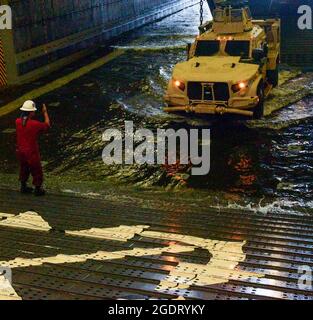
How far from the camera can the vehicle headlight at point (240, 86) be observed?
12359mm

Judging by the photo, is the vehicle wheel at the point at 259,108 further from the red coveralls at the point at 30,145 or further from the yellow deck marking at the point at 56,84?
the yellow deck marking at the point at 56,84

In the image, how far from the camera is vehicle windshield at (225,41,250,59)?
13938 mm

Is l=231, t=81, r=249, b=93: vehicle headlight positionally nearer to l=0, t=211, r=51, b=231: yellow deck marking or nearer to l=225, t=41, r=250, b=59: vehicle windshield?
l=225, t=41, r=250, b=59: vehicle windshield

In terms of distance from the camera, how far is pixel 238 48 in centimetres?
1404

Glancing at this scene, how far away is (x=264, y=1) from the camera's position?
21.6 metres

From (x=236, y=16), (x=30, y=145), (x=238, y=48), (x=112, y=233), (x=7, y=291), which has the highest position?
(x=236, y=16)

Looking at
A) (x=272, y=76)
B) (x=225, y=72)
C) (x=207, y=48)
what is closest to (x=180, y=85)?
(x=225, y=72)

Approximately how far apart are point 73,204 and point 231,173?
12.2 ft

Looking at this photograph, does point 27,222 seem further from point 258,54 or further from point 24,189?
point 258,54

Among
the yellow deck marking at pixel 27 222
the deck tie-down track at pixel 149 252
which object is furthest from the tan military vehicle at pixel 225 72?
the yellow deck marking at pixel 27 222

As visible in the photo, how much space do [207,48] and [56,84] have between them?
6.93 meters

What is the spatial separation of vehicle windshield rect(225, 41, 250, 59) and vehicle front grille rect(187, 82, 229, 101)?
6.38ft

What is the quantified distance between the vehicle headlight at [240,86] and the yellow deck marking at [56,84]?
23.8 feet
